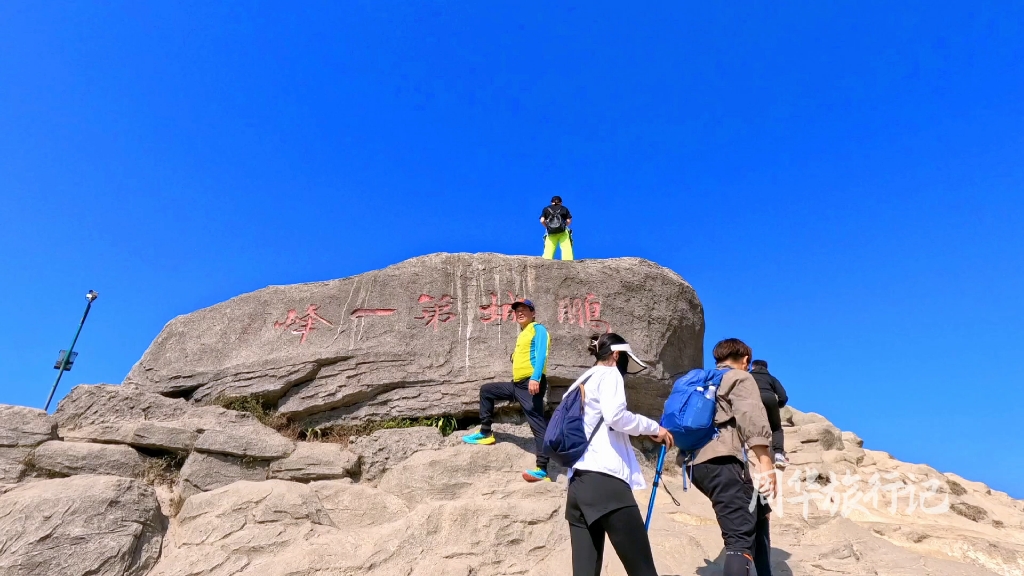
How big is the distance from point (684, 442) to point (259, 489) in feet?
17.2

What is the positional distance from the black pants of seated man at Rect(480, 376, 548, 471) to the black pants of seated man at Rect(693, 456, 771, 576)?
330cm

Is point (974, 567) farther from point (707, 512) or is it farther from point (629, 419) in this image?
point (629, 419)

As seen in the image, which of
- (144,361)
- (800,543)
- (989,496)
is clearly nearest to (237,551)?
(144,361)

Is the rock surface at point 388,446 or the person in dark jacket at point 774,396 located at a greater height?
the person in dark jacket at point 774,396

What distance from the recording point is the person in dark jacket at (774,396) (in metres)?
6.80

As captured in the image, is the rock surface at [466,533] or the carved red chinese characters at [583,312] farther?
the carved red chinese characters at [583,312]

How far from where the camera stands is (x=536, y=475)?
734 centimetres

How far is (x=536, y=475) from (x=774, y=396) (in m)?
2.77

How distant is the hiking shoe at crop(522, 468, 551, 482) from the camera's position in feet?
24.1

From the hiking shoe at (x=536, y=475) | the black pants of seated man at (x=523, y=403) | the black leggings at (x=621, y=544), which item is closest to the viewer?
the black leggings at (x=621, y=544)

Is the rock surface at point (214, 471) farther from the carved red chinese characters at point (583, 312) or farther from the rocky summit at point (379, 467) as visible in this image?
the carved red chinese characters at point (583, 312)

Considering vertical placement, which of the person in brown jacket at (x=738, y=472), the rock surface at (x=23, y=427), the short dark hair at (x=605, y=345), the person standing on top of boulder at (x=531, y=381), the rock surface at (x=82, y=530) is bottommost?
the rock surface at (x=82, y=530)

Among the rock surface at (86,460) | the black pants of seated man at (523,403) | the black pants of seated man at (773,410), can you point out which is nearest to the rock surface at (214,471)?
the rock surface at (86,460)

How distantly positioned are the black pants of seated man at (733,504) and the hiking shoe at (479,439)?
13.6 ft
